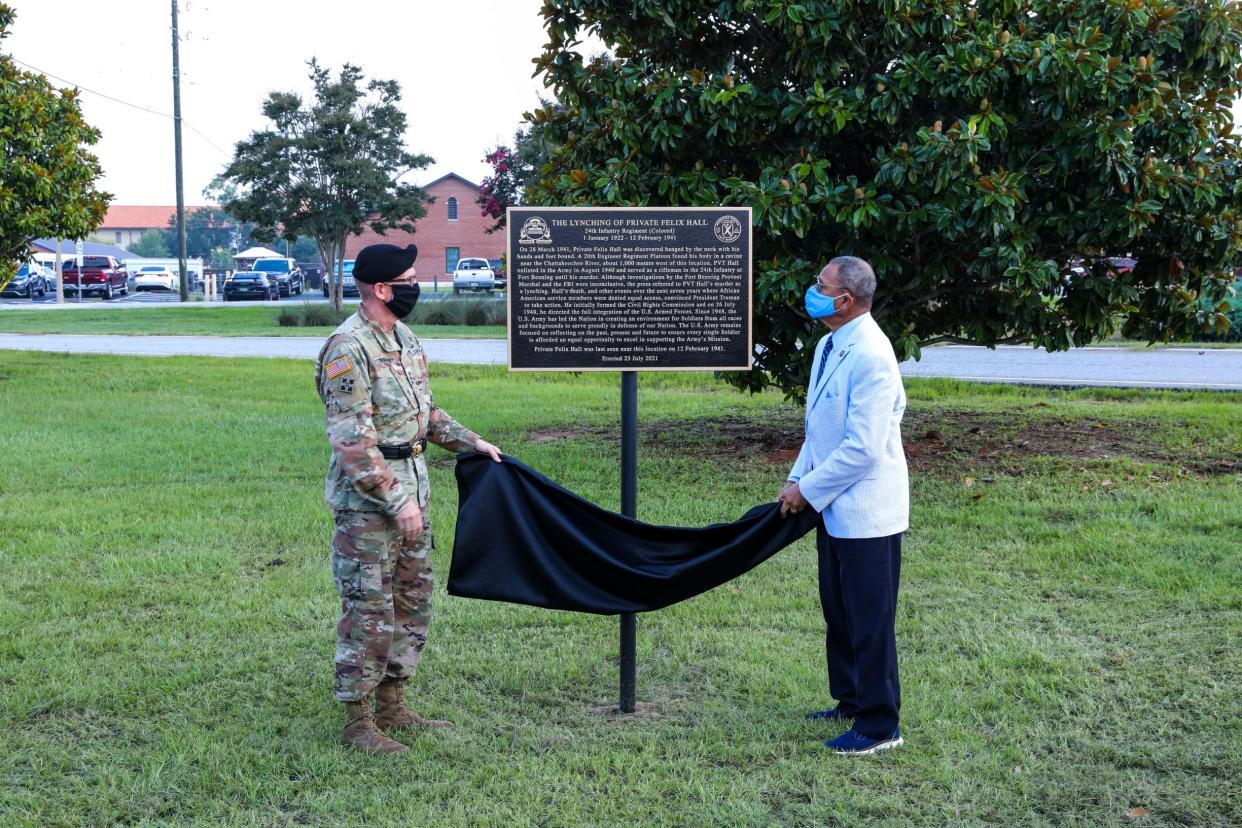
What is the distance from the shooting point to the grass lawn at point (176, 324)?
28500mm

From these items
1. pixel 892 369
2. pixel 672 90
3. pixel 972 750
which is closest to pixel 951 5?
pixel 672 90

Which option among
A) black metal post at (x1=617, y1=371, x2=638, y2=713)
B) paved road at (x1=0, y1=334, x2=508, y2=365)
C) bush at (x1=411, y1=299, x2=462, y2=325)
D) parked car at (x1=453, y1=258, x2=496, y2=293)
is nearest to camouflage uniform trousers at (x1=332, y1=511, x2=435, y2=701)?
black metal post at (x1=617, y1=371, x2=638, y2=713)

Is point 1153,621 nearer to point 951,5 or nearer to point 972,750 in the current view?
point 972,750

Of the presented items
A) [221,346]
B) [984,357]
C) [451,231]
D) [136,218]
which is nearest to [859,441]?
[984,357]

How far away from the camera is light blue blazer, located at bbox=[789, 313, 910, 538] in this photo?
462cm

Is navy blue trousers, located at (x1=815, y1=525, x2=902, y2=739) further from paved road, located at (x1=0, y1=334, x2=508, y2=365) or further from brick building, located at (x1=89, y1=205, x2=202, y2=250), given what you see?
brick building, located at (x1=89, y1=205, x2=202, y2=250)

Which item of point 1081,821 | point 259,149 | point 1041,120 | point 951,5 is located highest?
point 259,149

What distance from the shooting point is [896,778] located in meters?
4.59

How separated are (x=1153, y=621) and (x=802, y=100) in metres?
4.83

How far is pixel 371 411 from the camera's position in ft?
15.3

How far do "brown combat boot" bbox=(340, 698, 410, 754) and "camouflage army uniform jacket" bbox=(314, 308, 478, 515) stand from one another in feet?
2.70

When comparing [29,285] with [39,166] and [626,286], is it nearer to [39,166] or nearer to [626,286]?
[39,166]

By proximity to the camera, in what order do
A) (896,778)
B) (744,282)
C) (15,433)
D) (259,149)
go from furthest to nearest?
(259,149), (15,433), (744,282), (896,778)

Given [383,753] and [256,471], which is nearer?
[383,753]
